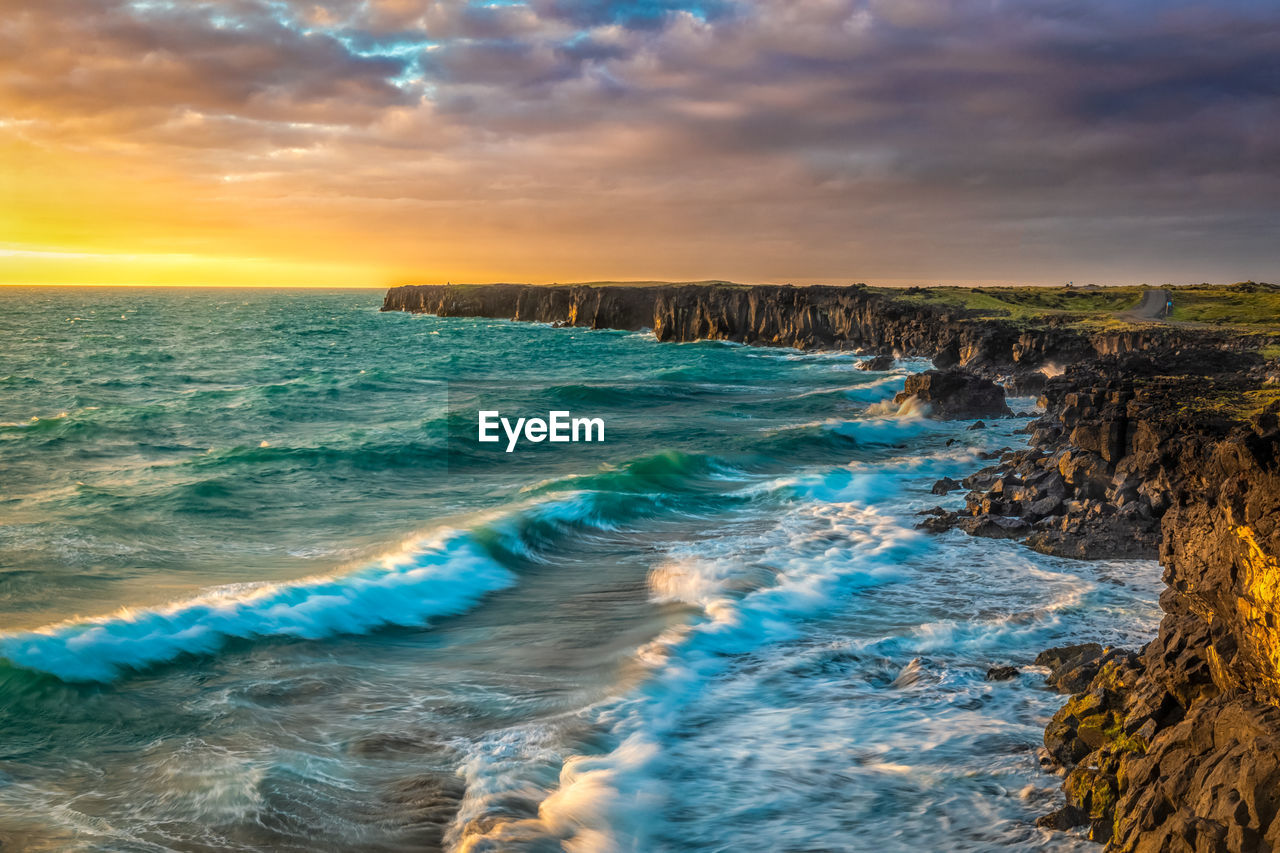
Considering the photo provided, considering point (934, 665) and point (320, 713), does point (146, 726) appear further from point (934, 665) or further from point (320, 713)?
point (934, 665)

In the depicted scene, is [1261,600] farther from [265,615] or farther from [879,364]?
[879,364]

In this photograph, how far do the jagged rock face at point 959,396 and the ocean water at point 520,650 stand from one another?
21.4 feet

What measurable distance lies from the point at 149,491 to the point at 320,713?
17.9 metres

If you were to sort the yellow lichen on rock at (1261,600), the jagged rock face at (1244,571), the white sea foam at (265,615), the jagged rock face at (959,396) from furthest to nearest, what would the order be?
the jagged rock face at (959,396) → the white sea foam at (265,615) → the jagged rock face at (1244,571) → the yellow lichen on rock at (1261,600)

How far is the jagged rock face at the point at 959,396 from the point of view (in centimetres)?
3984

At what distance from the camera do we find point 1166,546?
1076cm

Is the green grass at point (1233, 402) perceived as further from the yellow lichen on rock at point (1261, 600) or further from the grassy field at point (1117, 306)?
the grassy field at point (1117, 306)

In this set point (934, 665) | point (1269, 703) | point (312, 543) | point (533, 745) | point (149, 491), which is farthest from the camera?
point (149, 491)

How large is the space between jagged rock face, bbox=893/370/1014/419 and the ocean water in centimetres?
653

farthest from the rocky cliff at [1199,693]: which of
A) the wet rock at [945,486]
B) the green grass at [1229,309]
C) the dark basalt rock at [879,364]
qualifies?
the dark basalt rock at [879,364]

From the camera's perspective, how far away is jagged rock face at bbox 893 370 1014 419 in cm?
3984

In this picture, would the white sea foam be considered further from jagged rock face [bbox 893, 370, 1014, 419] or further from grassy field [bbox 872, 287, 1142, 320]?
grassy field [bbox 872, 287, 1142, 320]

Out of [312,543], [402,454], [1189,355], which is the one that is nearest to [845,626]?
[312,543]

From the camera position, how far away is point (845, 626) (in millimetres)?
14859
